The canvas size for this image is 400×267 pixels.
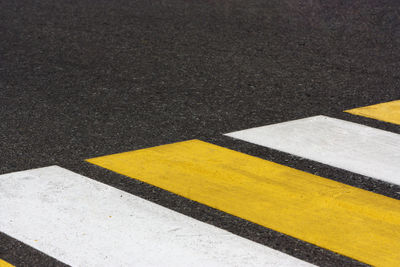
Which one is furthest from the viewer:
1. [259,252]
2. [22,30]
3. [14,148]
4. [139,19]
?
[139,19]

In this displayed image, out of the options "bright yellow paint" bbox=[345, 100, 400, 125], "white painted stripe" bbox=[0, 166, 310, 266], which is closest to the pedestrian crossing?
"white painted stripe" bbox=[0, 166, 310, 266]

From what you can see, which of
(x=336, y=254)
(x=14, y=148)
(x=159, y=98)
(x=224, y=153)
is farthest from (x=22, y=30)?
(x=336, y=254)

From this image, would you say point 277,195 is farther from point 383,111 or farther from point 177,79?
point 177,79

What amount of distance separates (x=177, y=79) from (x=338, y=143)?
5.31ft

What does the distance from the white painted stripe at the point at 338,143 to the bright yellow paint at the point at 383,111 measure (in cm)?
24

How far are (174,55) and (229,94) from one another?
1.24m

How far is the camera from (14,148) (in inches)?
151

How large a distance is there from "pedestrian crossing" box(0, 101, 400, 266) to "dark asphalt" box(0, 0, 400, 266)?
0.27 ft

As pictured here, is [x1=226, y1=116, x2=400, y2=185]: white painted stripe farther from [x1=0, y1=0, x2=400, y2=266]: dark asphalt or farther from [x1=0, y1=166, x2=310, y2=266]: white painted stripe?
[x1=0, y1=166, x2=310, y2=266]: white painted stripe

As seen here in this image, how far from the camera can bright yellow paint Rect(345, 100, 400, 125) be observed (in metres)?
4.52

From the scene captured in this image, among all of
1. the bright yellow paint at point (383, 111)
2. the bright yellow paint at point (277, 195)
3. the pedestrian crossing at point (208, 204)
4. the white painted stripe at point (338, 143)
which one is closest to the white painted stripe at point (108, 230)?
the pedestrian crossing at point (208, 204)

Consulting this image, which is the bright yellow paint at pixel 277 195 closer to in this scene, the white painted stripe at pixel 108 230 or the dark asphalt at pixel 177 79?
the dark asphalt at pixel 177 79

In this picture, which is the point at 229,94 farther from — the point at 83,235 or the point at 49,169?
the point at 83,235

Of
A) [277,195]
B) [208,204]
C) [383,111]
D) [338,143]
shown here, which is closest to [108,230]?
[208,204]
